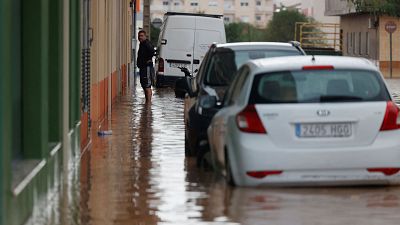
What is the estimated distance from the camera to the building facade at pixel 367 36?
64.6 meters

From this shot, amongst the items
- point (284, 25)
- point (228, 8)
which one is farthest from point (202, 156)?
point (228, 8)

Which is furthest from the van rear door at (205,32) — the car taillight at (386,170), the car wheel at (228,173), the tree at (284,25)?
the tree at (284,25)

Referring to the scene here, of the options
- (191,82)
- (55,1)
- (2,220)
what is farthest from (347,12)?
(2,220)

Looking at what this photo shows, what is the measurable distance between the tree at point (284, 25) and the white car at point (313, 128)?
297 ft

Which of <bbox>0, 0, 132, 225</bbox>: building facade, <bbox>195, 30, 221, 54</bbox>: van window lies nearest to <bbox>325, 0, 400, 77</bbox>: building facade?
<bbox>195, 30, 221, 54</bbox>: van window

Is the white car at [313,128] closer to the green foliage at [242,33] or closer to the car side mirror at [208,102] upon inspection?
the car side mirror at [208,102]

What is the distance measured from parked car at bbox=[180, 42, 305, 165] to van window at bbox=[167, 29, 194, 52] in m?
19.4

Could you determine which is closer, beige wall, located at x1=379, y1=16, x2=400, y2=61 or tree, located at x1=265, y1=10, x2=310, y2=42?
beige wall, located at x1=379, y1=16, x2=400, y2=61

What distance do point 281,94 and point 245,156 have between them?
0.76 metres

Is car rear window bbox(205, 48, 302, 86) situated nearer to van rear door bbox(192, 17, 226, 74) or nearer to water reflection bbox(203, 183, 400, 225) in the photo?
water reflection bbox(203, 183, 400, 225)

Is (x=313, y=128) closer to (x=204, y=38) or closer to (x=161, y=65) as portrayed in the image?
(x=204, y=38)

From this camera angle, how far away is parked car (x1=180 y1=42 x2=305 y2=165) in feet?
49.9

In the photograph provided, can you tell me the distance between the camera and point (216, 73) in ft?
52.4

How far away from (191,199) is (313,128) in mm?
1412
